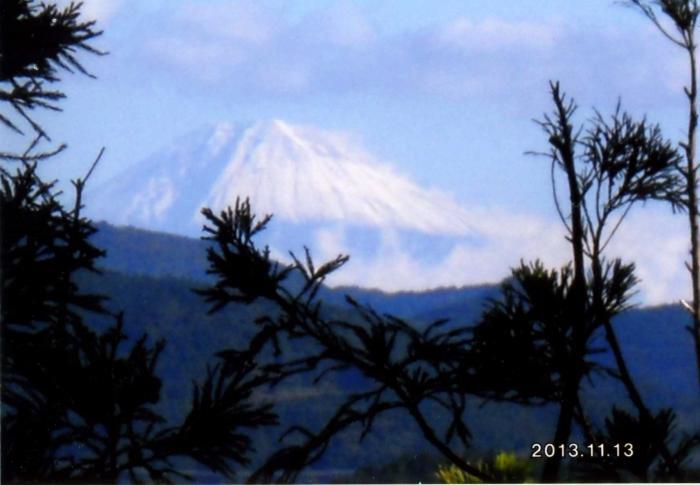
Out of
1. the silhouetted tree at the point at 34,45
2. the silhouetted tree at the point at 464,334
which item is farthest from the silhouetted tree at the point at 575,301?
the silhouetted tree at the point at 34,45

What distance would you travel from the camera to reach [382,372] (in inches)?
81.1

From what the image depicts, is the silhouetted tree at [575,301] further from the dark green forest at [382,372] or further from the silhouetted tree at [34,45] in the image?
the silhouetted tree at [34,45]

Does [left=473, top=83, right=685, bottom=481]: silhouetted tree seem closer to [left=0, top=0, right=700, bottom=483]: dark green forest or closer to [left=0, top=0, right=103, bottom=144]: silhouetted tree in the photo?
[left=0, top=0, right=700, bottom=483]: dark green forest

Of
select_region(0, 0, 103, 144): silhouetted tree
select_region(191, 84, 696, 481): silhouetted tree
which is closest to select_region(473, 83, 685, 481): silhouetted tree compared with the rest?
select_region(191, 84, 696, 481): silhouetted tree

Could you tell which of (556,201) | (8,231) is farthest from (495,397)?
(8,231)

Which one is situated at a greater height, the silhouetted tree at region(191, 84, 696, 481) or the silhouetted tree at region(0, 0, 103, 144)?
the silhouetted tree at region(0, 0, 103, 144)

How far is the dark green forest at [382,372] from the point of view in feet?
6.80

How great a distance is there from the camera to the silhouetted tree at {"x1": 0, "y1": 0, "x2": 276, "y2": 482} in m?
2.12

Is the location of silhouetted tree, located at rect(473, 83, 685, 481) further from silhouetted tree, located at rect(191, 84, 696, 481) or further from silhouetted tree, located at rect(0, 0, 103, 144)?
silhouetted tree, located at rect(0, 0, 103, 144)

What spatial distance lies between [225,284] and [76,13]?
74 centimetres

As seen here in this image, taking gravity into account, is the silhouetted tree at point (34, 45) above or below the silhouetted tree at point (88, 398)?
above

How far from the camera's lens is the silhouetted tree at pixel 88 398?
2.12 m

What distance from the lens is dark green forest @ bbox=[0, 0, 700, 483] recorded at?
6.80 feet

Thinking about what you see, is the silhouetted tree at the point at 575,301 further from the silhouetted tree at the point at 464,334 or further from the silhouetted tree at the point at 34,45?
the silhouetted tree at the point at 34,45
